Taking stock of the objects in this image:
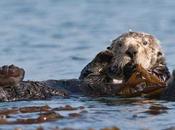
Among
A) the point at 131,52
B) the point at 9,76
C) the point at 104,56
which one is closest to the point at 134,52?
the point at 131,52

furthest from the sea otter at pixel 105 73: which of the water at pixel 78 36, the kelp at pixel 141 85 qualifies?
the water at pixel 78 36

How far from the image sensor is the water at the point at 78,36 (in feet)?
22.7

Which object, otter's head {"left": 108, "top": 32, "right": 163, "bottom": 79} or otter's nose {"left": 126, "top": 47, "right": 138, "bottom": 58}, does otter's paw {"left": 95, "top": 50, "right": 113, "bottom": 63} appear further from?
otter's nose {"left": 126, "top": 47, "right": 138, "bottom": 58}

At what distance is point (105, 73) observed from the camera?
9133 mm

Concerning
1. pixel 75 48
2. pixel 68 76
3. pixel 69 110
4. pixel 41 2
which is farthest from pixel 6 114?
pixel 41 2

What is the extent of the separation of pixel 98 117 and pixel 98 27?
38.3ft

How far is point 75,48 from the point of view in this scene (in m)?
15.1

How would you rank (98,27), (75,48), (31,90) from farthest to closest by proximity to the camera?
(98,27) → (75,48) → (31,90)

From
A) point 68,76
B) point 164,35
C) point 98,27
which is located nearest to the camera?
point 68,76

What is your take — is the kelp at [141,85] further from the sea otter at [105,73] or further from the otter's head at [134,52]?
the otter's head at [134,52]

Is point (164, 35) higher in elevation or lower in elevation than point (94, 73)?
higher

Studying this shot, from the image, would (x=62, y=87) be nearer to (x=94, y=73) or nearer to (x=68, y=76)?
(x=94, y=73)

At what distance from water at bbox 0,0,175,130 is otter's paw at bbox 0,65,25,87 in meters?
0.26

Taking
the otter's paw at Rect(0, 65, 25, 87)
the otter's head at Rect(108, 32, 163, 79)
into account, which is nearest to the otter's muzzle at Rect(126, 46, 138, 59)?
the otter's head at Rect(108, 32, 163, 79)
